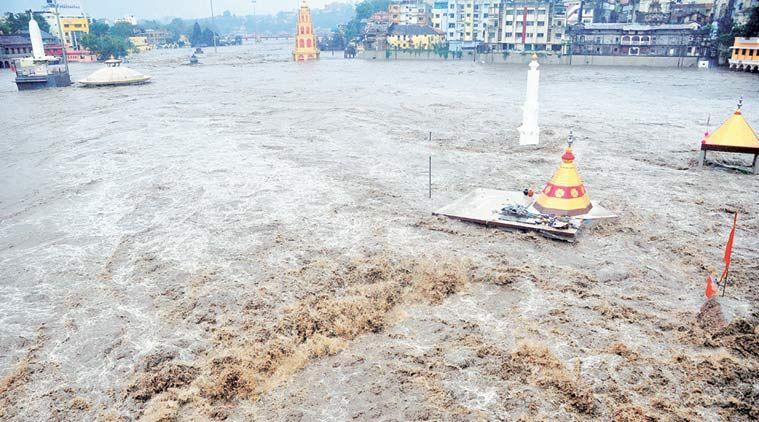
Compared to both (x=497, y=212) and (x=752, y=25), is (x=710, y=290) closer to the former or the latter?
(x=497, y=212)

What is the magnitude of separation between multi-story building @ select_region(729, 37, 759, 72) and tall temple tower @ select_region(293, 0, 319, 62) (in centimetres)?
6828

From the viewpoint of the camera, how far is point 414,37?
99438 mm

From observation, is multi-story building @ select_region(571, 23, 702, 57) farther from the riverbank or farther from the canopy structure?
the canopy structure

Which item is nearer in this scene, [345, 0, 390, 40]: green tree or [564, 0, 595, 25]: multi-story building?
[564, 0, 595, 25]: multi-story building

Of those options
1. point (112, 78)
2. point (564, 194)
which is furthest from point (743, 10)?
point (112, 78)

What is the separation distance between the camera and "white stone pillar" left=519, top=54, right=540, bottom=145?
17547 mm

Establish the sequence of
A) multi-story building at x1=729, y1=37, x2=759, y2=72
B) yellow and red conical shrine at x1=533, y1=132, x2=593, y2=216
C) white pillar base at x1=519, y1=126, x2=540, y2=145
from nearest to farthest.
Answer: yellow and red conical shrine at x1=533, y1=132, x2=593, y2=216, white pillar base at x1=519, y1=126, x2=540, y2=145, multi-story building at x1=729, y1=37, x2=759, y2=72

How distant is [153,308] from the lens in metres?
9.60

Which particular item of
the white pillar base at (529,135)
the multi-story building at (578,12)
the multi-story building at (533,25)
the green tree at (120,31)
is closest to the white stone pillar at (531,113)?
the white pillar base at (529,135)

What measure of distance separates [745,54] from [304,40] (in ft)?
234

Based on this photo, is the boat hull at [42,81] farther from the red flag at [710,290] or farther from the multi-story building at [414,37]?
the multi-story building at [414,37]

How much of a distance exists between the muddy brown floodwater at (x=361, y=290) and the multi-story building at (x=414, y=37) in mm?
80445

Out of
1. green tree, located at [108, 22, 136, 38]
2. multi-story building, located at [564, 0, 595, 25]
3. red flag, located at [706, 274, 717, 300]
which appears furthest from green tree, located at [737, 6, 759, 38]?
green tree, located at [108, 22, 136, 38]

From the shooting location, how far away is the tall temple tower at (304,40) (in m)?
102
